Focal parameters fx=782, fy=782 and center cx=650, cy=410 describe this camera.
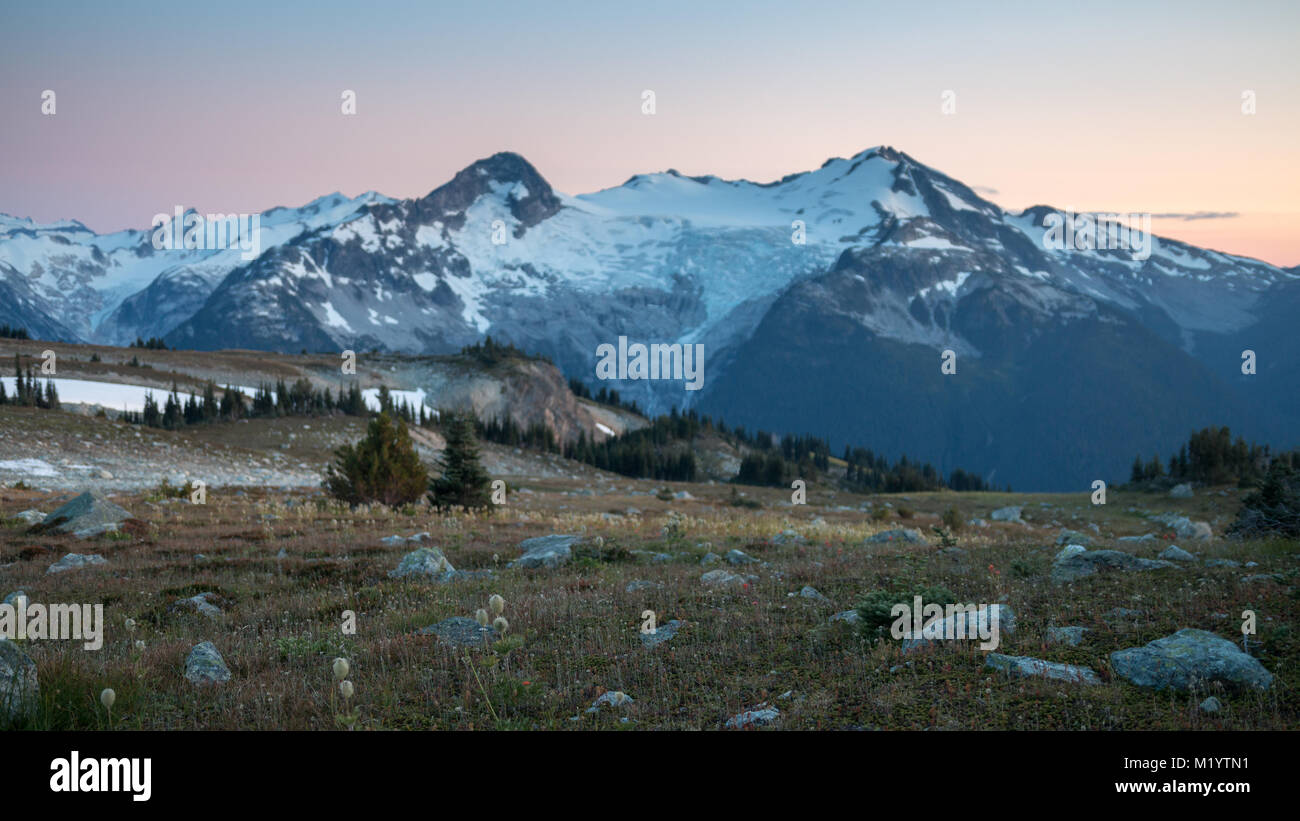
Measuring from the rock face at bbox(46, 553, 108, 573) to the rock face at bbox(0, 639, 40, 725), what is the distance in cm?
1126

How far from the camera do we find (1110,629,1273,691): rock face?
23.4 feet

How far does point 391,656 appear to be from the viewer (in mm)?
9781

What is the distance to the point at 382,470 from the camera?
111 feet

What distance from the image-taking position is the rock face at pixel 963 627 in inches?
355

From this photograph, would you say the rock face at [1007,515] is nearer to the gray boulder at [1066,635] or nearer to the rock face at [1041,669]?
the gray boulder at [1066,635]

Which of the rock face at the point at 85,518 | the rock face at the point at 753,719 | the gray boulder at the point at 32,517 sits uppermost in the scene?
the rock face at the point at 753,719

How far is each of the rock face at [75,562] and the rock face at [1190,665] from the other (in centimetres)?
1955

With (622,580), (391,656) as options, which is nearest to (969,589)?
(622,580)

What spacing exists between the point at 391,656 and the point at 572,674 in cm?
251

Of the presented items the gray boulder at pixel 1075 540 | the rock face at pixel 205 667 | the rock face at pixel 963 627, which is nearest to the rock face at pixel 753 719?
the rock face at pixel 963 627

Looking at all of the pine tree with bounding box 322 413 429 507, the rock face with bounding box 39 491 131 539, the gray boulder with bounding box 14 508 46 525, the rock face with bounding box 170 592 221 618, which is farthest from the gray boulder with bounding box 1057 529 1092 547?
the gray boulder with bounding box 14 508 46 525
